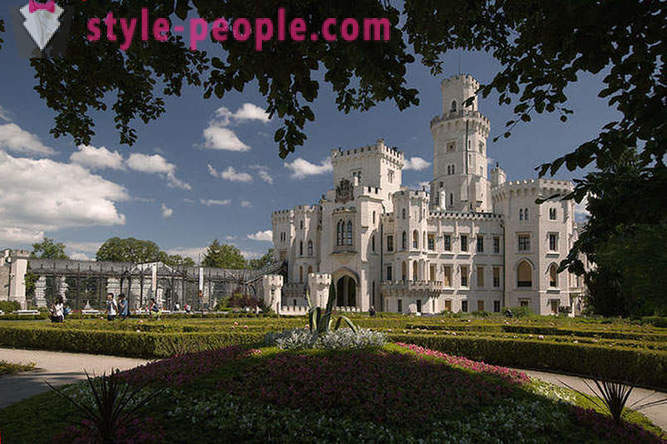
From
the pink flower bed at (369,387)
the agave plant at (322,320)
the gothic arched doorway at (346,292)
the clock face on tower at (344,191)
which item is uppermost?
the clock face on tower at (344,191)

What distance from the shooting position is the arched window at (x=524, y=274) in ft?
155

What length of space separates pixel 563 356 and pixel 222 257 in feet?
206

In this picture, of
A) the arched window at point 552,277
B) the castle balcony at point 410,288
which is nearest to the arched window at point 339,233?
the castle balcony at point 410,288

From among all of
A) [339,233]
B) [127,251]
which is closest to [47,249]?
[127,251]

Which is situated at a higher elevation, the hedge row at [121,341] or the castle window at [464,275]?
the castle window at [464,275]

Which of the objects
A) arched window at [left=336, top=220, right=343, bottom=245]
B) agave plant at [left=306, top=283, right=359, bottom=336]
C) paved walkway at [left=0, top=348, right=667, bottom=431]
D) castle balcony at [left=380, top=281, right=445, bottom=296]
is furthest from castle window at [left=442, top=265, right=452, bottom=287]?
agave plant at [left=306, top=283, right=359, bottom=336]

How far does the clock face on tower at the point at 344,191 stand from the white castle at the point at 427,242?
0.14 m

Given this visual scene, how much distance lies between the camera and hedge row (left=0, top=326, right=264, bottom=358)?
49.8 feet

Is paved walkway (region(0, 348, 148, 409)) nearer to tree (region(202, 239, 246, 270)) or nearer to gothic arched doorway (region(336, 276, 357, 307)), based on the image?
gothic arched doorway (region(336, 276, 357, 307))

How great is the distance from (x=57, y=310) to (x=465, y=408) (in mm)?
20166

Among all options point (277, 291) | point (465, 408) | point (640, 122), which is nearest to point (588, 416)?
point (465, 408)

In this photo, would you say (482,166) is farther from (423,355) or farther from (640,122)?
(640,122)

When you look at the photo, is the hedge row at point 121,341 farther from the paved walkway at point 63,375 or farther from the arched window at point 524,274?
the arched window at point 524,274

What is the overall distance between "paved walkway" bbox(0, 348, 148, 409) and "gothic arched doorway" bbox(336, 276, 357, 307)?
113ft
